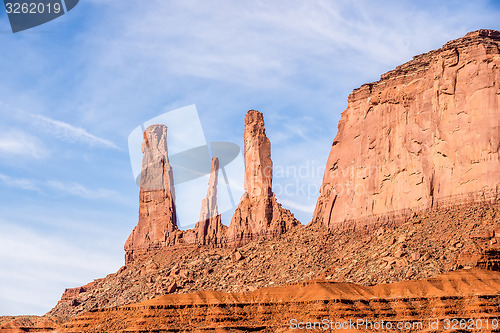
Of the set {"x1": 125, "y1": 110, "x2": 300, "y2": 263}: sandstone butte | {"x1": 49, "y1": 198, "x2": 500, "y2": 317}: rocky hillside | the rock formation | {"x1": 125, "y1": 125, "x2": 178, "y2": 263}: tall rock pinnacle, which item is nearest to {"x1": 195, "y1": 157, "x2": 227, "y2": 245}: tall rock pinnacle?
{"x1": 125, "y1": 110, "x2": 300, "y2": 263}: sandstone butte

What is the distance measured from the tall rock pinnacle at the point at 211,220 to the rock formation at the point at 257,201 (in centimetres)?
366

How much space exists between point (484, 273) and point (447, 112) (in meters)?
33.6

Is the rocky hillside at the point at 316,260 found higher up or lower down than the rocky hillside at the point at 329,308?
higher up

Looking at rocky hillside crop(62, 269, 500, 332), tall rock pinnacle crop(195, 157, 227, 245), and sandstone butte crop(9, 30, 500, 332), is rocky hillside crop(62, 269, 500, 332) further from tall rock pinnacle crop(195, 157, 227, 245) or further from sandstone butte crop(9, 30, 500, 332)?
tall rock pinnacle crop(195, 157, 227, 245)

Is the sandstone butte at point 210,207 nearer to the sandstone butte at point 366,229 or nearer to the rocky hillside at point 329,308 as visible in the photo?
the sandstone butte at point 366,229

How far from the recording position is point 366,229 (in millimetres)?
150250

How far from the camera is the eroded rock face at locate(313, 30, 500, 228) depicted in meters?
136

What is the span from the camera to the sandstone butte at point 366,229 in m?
119

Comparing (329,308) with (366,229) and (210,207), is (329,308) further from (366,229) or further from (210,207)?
(210,207)

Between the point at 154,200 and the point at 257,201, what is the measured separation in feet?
97.8

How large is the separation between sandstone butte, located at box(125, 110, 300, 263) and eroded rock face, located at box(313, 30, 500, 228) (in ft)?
33.8

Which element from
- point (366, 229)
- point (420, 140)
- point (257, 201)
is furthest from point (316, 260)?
point (257, 201)

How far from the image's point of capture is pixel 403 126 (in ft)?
500

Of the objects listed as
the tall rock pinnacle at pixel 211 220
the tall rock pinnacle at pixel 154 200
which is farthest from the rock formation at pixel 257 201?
the tall rock pinnacle at pixel 154 200
